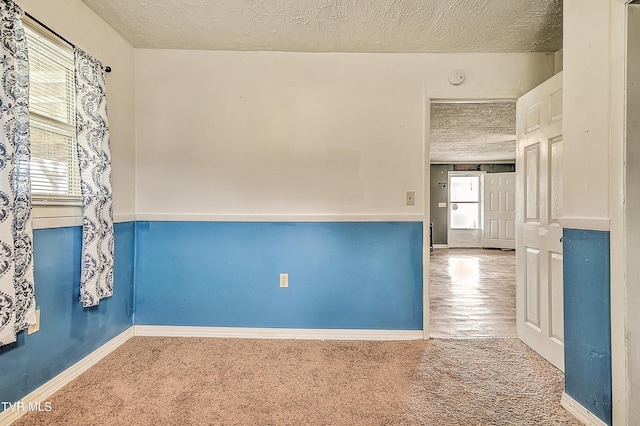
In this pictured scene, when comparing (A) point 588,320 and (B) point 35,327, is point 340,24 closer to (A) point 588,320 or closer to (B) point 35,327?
(A) point 588,320

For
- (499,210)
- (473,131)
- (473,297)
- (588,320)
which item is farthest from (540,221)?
(499,210)

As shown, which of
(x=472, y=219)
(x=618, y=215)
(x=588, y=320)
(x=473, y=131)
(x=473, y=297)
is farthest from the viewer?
(x=472, y=219)

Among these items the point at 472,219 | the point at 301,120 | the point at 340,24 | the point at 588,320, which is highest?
the point at 340,24

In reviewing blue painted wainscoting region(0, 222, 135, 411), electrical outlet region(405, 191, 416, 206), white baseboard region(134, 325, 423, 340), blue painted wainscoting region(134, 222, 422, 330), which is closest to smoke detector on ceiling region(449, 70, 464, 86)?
electrical outlet region(405, 191, 416, 206)

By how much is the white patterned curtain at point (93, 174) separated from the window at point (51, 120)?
0.26 ft

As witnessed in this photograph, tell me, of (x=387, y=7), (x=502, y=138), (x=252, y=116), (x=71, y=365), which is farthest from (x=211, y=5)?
(x=502, y=138)

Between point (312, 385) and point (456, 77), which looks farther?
point (456, 77)

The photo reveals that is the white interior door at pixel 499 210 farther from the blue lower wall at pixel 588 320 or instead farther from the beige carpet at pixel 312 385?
the blue lower wall at pixel 588 320

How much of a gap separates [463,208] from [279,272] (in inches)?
285

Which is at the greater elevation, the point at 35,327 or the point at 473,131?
the point at 473,131

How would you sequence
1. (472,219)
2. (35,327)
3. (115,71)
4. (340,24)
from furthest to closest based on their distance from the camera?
1. (472,219)
2. (115,71)
3. (340,24)
4. (35,327)

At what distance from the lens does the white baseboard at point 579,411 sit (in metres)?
1.52

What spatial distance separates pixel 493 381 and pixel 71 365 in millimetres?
2472

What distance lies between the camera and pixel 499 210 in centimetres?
816
